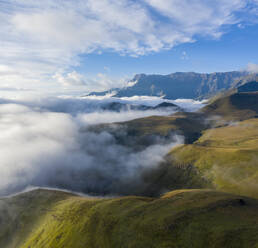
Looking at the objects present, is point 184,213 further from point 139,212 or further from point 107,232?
point 107,232

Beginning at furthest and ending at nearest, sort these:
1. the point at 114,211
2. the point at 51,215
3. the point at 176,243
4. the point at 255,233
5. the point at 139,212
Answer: the point at 51,215 < the point at 114,211 < the point at 139,212 < the point at 176,243 < the point at 255,233

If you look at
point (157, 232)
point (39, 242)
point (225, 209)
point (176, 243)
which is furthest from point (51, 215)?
point (225, 209)

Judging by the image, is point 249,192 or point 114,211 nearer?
point 114,211

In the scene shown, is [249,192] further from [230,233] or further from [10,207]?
[10,207]

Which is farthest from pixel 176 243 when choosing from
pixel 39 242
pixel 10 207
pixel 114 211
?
pixel 10 207

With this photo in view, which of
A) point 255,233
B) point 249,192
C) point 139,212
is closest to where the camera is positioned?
point 255,233

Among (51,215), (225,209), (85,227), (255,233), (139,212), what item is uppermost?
(255,233)

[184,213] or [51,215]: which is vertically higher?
[184,213]
